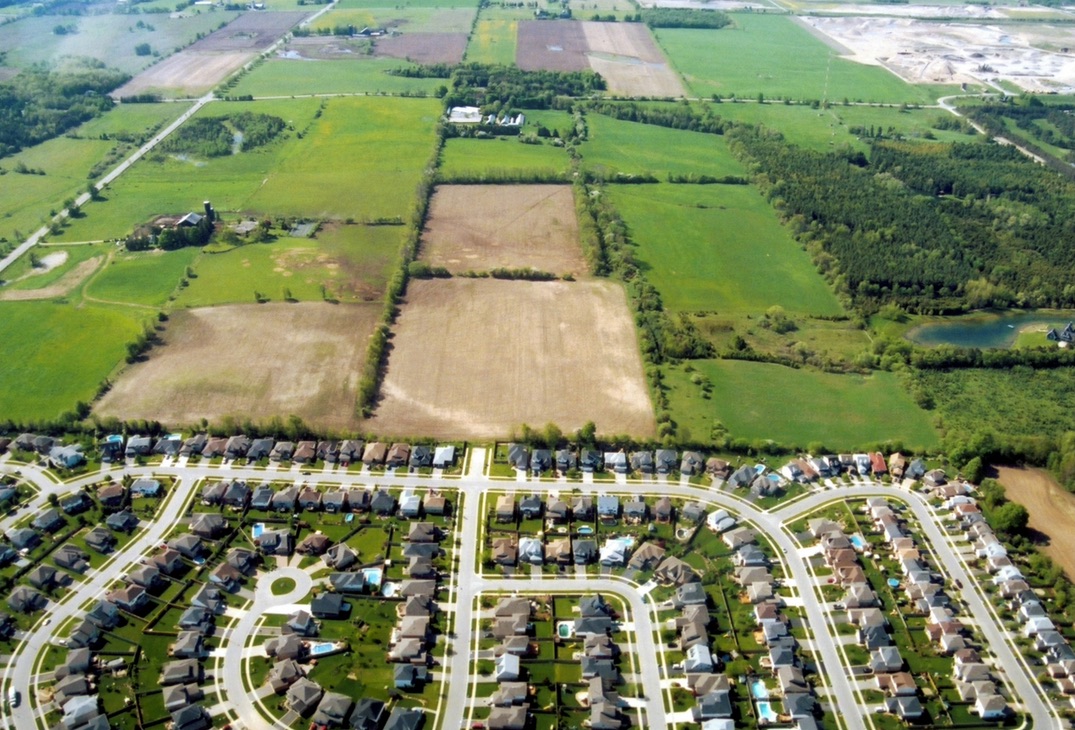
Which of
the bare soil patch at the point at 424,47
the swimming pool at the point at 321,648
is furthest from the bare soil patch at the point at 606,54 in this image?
the swimming pool at the point at 321,648

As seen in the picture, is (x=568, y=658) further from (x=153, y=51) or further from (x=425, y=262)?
(x=153, y=51)

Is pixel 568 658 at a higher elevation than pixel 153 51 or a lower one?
lower

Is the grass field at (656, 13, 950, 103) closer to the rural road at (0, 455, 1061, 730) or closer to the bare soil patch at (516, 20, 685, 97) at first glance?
the bare soil patch at (516, 20, 685, 97)

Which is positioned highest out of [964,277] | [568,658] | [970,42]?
[970,42]

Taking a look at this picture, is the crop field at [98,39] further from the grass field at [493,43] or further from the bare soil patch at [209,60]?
the grass field at [493,43]

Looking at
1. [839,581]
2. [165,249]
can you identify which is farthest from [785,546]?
[165,249]

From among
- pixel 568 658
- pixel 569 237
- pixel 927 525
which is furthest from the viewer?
pixel 569 237

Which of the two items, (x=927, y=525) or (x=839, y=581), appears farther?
(x=927, y=525)

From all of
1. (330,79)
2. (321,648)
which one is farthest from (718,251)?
(330,79)
